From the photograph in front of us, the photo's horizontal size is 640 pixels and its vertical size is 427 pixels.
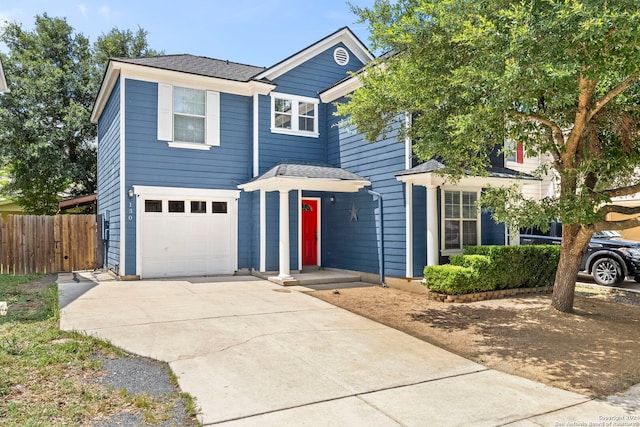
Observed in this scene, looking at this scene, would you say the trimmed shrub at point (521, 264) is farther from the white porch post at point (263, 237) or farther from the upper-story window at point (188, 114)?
the upper-story window at point (188, 114)

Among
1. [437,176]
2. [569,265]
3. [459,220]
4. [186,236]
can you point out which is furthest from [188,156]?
[569,265]

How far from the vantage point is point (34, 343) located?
16.3 ft

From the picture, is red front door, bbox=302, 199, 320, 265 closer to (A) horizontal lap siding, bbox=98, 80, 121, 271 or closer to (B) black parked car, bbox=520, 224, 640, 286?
(A) horizontal lap siding, bbox=98, 80, 121, 271

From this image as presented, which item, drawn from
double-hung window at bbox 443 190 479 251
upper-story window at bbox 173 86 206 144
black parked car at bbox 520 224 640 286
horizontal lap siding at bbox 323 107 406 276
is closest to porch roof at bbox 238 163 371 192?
horizontal lap siding at bbox 323 107 406 276

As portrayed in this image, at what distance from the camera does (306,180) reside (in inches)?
401

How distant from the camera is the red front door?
12500 mm

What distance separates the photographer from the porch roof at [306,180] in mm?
10102

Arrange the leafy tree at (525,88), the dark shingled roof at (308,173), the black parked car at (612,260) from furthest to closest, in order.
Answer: the black parked car at (612,260) → the dark shingled roof at (308,173) → the leafy tree at (525,88)

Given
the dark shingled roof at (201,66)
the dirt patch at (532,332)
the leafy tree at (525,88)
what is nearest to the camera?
the leafy tree at (525,88)

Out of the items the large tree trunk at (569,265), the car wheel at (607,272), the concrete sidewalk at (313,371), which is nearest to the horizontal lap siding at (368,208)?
the concrete sidewalk at (313,371)

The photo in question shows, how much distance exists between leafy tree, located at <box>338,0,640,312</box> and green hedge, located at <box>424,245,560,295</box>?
154cm

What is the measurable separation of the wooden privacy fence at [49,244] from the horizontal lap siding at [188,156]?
3.06 metres

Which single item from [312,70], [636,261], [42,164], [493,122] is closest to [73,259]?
[42,164]

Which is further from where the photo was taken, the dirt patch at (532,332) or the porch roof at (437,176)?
the porch roof at (437,176)
